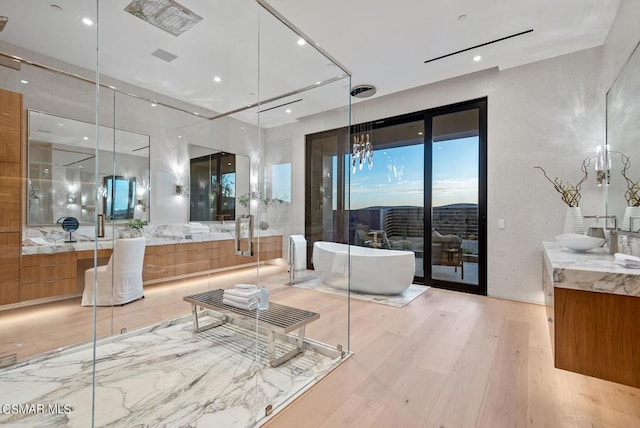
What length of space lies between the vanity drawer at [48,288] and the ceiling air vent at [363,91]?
4.41 m

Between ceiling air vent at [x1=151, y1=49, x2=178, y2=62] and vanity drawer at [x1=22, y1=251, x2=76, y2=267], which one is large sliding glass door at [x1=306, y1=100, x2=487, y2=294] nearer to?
ceiling air vent at [x1=151, y1=49, x2=178, y2=62]

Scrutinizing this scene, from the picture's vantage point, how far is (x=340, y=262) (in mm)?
3090

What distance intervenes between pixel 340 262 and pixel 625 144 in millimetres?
2864

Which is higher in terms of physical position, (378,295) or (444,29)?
(444,29)

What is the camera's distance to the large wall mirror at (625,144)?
2.26m

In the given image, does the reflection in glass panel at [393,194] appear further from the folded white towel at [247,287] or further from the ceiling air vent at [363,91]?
the folded white towel at [247,287]

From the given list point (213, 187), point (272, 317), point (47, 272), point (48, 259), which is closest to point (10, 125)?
point (48, 259)

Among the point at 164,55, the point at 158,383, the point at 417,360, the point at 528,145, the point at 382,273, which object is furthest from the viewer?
the point at 382,273

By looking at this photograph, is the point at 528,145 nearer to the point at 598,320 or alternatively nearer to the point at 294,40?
the point at 598,320

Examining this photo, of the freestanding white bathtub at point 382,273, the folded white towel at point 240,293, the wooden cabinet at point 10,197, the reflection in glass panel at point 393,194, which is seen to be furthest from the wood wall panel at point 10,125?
the reflection in glass panel at point 393,194

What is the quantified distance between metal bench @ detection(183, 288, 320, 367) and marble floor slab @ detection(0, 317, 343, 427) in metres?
0.10

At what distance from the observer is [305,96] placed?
3.55 m

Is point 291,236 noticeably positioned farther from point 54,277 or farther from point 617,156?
point 617,156

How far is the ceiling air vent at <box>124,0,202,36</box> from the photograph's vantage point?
2.65 meters
